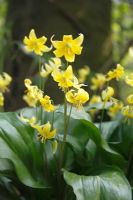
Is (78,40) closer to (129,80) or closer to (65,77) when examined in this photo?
(65,77)

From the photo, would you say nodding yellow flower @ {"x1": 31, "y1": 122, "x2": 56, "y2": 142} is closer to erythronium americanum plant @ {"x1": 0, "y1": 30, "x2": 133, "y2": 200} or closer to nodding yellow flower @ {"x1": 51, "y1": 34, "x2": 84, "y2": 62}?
erythronium americanum plant @ {"x1": 0, "y1": 30, "x2": 133, "y2": 200}

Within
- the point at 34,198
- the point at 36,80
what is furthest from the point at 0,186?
the point at 36,80

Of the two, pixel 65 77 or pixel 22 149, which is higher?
pixel 65 77

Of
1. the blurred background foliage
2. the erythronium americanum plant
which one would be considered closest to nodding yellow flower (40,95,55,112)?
the erythronium americanum plant

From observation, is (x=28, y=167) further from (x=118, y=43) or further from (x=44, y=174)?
(x=118, y=43)

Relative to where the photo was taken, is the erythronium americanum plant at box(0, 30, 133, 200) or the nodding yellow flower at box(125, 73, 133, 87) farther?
the nodding yellow flower at box(125, 73, 133, 87)

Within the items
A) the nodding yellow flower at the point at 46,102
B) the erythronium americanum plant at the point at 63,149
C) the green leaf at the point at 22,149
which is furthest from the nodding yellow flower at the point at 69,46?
the green leaf at the point at 22,149

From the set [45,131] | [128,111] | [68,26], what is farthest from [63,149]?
[68,26]

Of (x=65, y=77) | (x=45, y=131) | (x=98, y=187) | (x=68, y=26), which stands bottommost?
(x=98, y=187)
